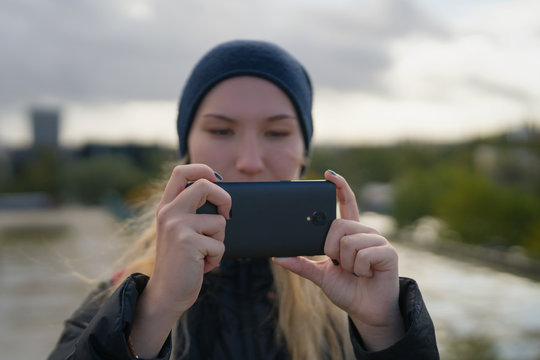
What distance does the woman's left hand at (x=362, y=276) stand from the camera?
152cm

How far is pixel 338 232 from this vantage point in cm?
157

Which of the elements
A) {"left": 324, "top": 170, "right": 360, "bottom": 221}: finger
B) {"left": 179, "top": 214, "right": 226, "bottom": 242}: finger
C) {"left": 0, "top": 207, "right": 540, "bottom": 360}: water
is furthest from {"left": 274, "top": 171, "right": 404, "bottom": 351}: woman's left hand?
{"left": 0, "top": 207, "right": 540, "bottom": 360}: water

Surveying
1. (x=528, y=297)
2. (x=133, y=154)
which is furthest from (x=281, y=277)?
(x=133, y=154)

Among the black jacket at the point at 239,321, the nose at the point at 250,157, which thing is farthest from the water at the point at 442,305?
the nose at the point at 250,157

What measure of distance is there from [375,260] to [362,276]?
0.11 metres

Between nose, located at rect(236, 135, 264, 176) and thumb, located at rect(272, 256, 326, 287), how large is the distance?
1.16ft

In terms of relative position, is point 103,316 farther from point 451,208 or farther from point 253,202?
point 451,208

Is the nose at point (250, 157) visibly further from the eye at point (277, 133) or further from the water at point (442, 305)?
the water at point (442, 305)

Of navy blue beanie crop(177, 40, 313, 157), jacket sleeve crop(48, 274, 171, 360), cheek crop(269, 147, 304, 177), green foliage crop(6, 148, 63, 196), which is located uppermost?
navy blue beanie crop(177, 40, 313, 157)

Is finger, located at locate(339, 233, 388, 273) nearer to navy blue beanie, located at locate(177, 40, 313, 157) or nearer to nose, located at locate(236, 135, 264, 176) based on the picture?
nose, located at locate(236, 135, 264, 176)

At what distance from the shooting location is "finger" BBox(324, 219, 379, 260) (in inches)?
61.5

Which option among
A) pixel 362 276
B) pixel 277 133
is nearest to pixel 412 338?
pixel 362 276

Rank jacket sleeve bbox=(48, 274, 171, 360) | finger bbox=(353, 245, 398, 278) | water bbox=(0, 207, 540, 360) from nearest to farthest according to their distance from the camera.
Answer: jacket sleeve bbox=(48, 274, 171, 360) < finger bbox=(353, 245, 398, 278) < water bbox=(0, 207, 540, 360)

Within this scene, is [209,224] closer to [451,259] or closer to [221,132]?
[221,132]
